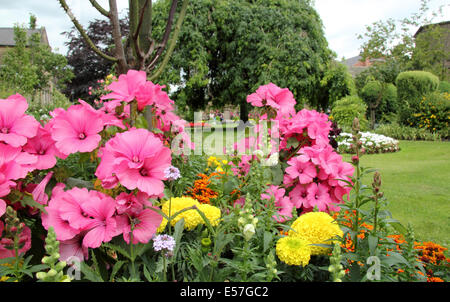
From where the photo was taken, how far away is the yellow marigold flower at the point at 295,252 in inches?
37.5

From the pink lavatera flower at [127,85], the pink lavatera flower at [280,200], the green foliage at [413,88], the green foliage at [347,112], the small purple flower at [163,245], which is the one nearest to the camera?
the small purple flower at [163,245]

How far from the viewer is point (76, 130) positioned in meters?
0.98

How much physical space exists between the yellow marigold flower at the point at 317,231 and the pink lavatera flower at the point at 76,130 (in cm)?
66

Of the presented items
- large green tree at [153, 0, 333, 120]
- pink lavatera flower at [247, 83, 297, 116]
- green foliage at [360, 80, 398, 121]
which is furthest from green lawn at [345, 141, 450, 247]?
green foliage at [360, 80, 398, 121]

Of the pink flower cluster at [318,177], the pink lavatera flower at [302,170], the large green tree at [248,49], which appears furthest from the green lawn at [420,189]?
the large green tree at [248,49]

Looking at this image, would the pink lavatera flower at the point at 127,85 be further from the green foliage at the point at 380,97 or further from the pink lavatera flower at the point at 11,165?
the green foliage at the point at 380,97

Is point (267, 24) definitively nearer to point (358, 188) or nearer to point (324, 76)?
point (324, 76)

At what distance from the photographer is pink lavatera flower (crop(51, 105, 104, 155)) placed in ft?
3.08

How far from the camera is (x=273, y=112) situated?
1.73 meters

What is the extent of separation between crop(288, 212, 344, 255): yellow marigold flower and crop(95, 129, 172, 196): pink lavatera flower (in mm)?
465

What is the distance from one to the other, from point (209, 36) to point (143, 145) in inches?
526

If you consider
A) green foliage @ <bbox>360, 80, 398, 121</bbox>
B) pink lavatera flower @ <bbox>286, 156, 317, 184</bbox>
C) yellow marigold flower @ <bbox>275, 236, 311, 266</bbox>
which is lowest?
yellow marigold flower @ <bbox>275, 236, 311, 266</bbox>

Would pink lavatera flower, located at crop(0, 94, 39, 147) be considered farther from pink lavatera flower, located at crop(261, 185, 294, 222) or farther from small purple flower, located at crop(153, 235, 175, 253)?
pink lavatera flower, located at crop(261, 185, 294, 222)
